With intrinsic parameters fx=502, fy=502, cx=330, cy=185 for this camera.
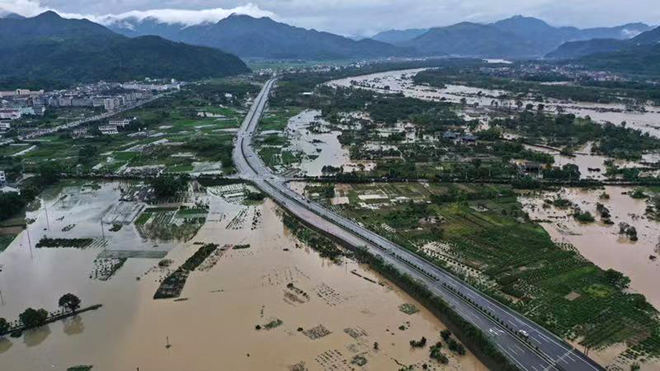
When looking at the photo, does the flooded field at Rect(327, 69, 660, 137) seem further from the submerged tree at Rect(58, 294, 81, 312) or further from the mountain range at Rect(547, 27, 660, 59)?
the mountain range at Rect(547, 27, 660, 59)

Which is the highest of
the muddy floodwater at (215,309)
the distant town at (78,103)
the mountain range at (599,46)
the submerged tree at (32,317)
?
the mountain range at (599,46)

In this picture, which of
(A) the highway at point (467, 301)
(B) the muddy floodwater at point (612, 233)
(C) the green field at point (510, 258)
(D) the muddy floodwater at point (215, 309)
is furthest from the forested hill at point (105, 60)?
(B) the muddy floodwater at point (612, 233)

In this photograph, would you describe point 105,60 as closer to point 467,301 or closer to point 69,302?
point 69,302

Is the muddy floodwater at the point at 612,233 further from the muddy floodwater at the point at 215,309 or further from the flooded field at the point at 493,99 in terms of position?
the flooded field at the point at 493,99

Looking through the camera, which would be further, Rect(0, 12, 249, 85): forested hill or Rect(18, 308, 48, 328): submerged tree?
Rect(0, 12, 249, 85): forested hill

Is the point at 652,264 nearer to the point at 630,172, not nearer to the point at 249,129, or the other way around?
the point at 630,172

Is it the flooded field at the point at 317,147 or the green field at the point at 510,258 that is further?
the flooded field at the point at 317,147

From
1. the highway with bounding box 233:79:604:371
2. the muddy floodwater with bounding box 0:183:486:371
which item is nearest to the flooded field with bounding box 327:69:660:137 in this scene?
the highway with bounding box 233:79:604:371
